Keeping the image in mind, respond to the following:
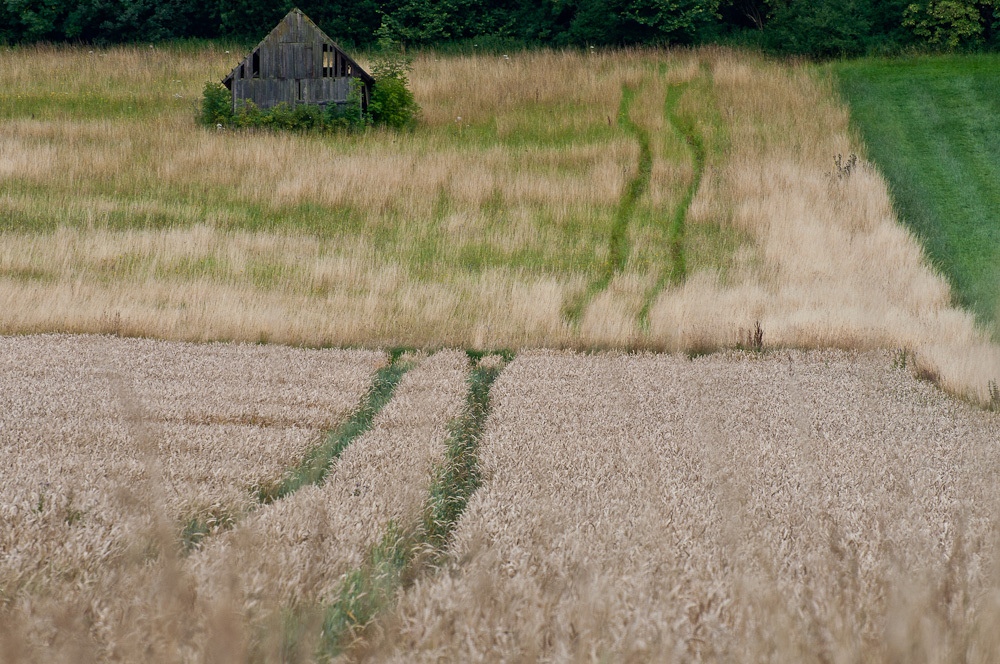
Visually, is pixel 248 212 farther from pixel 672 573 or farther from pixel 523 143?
pixel 672 573

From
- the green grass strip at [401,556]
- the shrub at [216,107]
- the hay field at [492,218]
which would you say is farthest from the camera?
the shrub at [216,107]

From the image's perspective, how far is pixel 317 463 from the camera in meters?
5.84

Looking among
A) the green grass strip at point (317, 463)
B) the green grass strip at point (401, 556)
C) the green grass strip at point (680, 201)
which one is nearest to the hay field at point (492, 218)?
the green grass strip at point (680, 201)

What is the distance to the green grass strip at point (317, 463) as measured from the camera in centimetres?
423

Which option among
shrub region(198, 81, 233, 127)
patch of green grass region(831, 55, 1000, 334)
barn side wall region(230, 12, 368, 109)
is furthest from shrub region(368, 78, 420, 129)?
patch of green grass region(831, 55, 1000, 334)

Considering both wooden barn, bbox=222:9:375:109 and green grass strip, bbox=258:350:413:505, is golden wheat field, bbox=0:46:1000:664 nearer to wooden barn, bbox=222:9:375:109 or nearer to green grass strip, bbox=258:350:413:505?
green grass strip, bbox=258:350:413:505

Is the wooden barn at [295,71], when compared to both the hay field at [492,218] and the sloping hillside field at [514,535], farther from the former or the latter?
the sloping hillside field at [514,535]

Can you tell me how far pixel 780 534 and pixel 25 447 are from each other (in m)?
4.00

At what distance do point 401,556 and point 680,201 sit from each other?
841 inches

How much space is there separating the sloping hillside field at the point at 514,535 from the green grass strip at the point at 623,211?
8.93 m

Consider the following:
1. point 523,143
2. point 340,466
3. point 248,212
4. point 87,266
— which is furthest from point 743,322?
point 523,143

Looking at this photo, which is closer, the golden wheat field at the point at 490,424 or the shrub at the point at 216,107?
the golden wheat field at the point at 490,424

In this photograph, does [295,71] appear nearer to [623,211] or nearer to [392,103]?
[392,103]

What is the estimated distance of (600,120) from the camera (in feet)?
101
